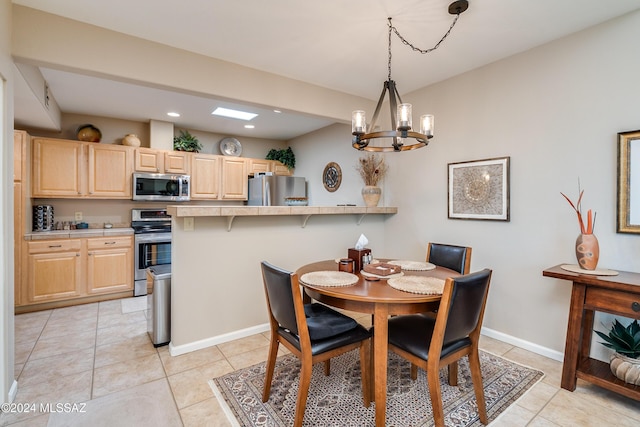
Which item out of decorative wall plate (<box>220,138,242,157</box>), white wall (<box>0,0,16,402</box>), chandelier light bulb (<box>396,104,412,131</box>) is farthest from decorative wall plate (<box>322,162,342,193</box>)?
white wall (<box>0,0,16,402</box>)

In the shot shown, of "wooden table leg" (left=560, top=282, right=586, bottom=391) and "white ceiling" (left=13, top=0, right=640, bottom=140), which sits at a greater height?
"white ceiling" (left=13, top=0, right=640, bottom=140)

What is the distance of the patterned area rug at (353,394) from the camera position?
1.75 meters

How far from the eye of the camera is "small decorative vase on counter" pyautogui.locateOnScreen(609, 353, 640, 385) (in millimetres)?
1829

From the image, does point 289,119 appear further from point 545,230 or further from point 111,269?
point 545,230

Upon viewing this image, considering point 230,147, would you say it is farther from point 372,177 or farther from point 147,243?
point 372,177

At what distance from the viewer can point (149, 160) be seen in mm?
4500

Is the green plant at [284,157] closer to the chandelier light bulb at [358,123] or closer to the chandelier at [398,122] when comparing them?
the chandelier at [398,122]

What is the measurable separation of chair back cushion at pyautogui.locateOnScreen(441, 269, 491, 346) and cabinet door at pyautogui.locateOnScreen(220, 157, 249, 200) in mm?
4443

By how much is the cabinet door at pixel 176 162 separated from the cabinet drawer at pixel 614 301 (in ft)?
16.4

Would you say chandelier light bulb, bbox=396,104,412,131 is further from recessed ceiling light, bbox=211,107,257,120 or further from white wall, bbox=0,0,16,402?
recessed ceiling light, bbox=211,107,257,120

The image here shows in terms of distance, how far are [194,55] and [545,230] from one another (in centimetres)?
334

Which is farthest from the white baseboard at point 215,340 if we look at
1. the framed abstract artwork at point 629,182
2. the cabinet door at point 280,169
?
the cabinet door at point 280,169

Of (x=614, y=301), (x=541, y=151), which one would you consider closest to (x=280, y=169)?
(x=541, y=151)

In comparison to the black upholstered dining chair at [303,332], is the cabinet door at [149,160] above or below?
above
